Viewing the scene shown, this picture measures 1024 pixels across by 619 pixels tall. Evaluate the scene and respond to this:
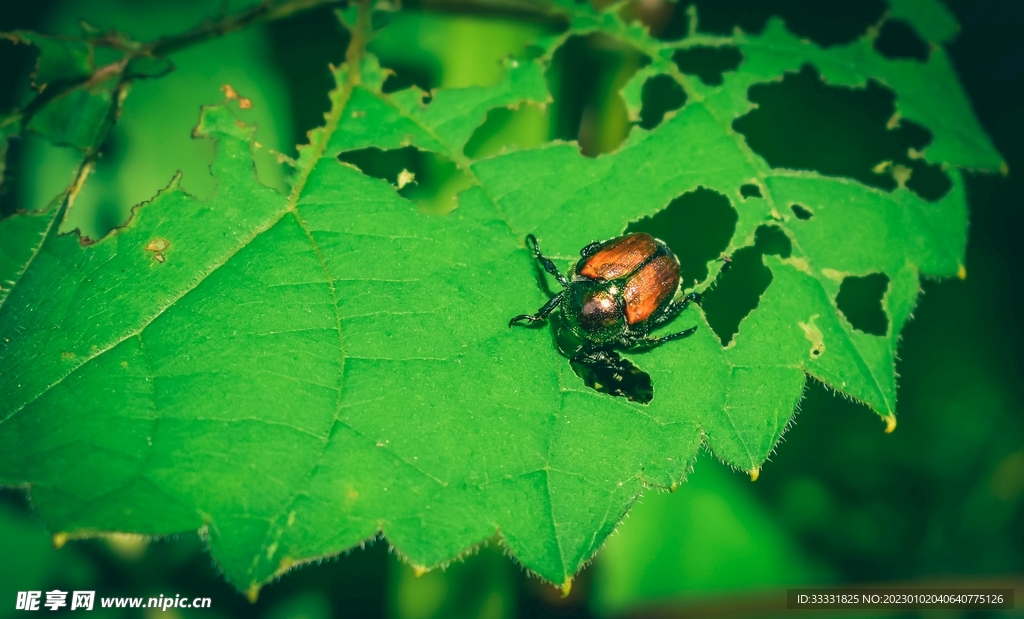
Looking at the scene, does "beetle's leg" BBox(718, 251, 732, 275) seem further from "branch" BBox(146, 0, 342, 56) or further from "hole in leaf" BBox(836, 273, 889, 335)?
"branch" BBox(146, 0, 342, 56)

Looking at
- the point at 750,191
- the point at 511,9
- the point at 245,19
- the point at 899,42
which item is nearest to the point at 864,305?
the point at 750,191

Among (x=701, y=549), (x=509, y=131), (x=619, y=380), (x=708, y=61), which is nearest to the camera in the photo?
(x=619, y=380)

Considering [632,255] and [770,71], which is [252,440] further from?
[770,71]

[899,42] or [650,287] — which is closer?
[650,287]

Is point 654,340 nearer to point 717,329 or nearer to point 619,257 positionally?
point 717,329

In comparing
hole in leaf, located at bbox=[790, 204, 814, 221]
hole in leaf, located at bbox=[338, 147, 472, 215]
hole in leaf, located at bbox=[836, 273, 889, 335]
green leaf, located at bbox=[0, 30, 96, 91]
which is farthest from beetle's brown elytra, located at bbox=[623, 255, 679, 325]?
green leaf, located at bbox=[0, 30, 96, 91]

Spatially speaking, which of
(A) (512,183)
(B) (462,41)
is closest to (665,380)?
(A) (512,183)
